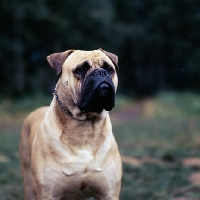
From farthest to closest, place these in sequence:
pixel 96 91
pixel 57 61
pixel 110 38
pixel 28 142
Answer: pixel 110 38, pixel 28 142, pixel 57 61, pixel 96 91

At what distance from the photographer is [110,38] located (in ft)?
105

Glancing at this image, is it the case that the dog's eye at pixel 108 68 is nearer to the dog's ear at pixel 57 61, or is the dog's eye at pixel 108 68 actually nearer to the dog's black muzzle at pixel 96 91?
the dog's black muzzle at pixel 96 91

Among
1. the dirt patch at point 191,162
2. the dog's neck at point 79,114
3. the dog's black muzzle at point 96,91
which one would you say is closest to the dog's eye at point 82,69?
the dog's black muzzle at point 96,91

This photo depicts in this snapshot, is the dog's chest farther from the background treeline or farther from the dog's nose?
the background treeline

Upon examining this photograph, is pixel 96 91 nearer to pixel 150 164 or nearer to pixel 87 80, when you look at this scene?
pixel 87 80

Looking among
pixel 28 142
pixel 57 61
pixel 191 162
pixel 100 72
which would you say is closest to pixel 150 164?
pixel 191 162

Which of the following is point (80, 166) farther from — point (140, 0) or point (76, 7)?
point (140, 0)

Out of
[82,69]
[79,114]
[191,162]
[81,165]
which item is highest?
[82,69]

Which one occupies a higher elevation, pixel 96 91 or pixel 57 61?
pixel 57 61

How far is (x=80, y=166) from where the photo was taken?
3785 mm

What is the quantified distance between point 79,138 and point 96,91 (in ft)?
1.67

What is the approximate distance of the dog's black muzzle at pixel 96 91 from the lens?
144 inches

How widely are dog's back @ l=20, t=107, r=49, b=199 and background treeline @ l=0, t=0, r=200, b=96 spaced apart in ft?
63.8

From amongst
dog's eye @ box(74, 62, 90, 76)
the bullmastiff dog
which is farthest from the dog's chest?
dog's eye @ box(74, 62, 90, 76)
